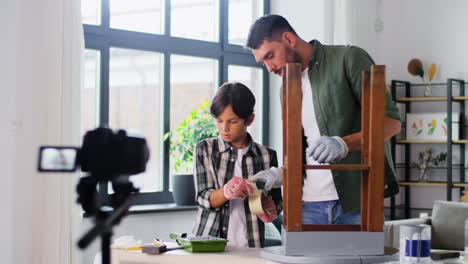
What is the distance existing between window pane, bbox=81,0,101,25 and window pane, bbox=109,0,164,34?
12 centimetres

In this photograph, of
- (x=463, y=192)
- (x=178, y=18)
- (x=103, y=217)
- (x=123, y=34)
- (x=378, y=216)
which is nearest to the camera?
(x=103, y=217)

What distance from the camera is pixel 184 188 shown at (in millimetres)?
5613

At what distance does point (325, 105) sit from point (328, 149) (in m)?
0.34

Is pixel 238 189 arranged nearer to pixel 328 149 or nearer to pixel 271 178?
pixel 271 178

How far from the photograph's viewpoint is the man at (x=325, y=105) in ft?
7.93

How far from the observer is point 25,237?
4.44 m

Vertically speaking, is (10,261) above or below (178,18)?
below

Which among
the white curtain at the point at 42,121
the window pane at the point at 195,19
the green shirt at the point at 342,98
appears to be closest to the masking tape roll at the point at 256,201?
the green shirt at the point at 342,98

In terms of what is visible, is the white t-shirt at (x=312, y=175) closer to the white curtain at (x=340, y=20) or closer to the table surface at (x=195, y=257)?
the table surface at (x=195, y=257)

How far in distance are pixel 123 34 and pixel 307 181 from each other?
3363 mm

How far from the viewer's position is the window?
5465 millimetres

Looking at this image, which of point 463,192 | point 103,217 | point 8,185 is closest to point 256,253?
point 103,217

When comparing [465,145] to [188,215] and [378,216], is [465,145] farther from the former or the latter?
[378,216]

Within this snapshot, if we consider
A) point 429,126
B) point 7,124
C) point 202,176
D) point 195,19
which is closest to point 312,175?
point 202,176
